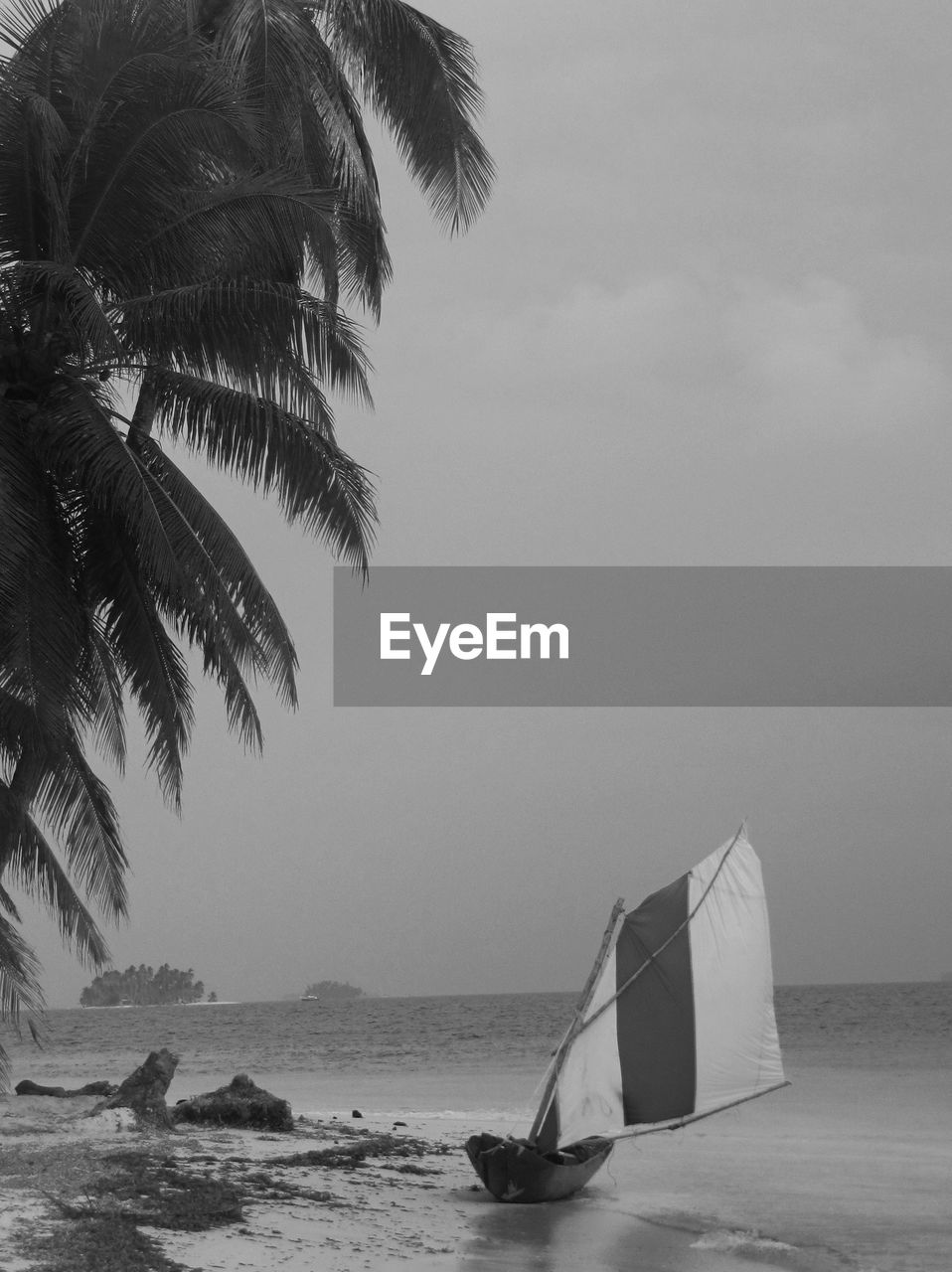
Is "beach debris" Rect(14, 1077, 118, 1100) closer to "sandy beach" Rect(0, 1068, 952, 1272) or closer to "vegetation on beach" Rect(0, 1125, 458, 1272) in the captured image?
"sandy beach" Rect(0, 1068, 952, 1272)

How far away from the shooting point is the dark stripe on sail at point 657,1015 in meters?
12.2

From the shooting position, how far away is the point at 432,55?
13.8m

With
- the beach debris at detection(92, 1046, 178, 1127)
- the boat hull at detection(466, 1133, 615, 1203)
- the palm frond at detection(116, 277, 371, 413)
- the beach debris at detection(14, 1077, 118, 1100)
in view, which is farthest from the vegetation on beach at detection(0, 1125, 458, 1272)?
the palm frond at detection(116, 277, 371, 413)

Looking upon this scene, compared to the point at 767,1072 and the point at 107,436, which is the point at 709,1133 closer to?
the point at 767,1072

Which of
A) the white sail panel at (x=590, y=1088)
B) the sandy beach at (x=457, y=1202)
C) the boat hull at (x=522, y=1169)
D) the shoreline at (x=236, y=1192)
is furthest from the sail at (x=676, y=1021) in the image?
the shoreline at (x=236, y=1192)

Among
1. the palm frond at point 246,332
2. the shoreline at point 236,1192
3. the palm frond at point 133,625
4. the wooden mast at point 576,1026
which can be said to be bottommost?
the shoreline at point 236,1192

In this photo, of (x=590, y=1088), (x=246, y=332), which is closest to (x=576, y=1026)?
(x=590, y=1088)

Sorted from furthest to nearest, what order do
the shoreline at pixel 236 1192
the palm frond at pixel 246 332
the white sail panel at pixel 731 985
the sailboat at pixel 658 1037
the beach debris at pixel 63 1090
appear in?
the beach debris at pixel 63 1090, the white sail panel at pixel 731 985, the sailboat at pixel 658 1037, the palm frond at pixel 246 332, the shoreline at pixel 236 1192

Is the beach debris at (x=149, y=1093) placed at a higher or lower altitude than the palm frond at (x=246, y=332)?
lower

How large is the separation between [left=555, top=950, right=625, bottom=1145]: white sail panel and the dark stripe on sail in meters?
0.10

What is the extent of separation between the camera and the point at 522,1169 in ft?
39.2

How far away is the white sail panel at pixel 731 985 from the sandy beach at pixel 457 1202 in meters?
1.32

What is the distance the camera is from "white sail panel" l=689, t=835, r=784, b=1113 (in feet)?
40.4

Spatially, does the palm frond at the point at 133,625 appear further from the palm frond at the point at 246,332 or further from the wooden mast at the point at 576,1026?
the wooden mast at the point at 576,1026
